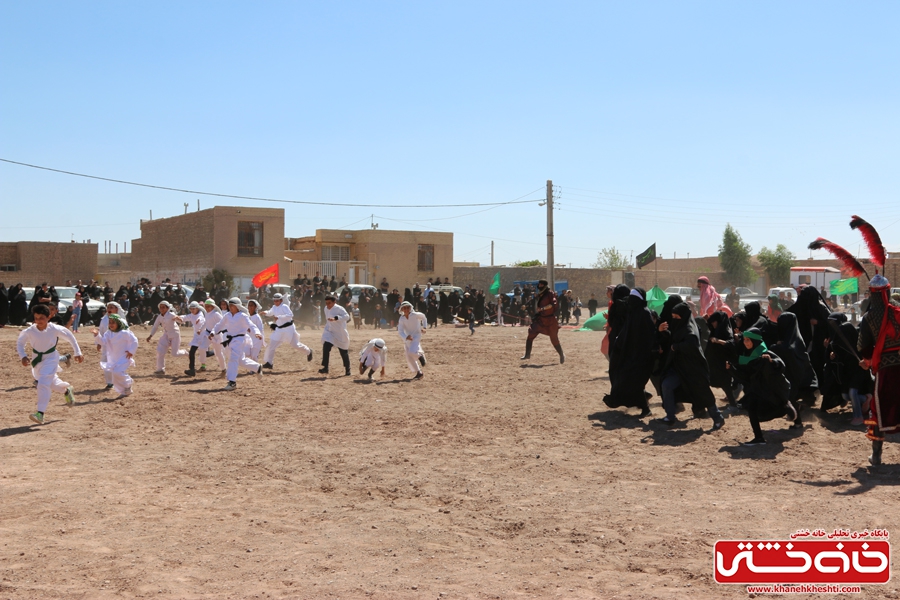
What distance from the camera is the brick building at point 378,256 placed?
42.2 meters

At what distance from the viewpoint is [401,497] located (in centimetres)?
652

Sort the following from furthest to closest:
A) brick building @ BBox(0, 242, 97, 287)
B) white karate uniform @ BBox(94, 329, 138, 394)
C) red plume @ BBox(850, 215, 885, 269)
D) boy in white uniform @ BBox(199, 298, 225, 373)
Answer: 1. brick building @ BBox(0, 242, 97, 287)
2. boy in white uniform @ BBox(199, 298, 225, 373)
3. white karate uniform @ BBox(94, 329, 138, 394)
4. red plume @ BBox(850, 215, 885, 269)

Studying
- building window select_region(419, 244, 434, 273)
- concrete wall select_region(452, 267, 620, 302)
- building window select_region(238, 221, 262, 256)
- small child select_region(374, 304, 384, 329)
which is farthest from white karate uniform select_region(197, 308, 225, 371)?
building window select_region(419, 244, 434, 273)

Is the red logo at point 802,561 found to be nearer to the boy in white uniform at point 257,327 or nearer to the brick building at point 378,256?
the boy in white uniform at point 257,327

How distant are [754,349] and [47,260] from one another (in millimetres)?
44051

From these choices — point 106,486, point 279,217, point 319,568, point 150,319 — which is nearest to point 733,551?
point 319,568

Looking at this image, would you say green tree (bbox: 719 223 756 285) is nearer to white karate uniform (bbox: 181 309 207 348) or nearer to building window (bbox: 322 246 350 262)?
building window (bbox: 322 246 350 262)

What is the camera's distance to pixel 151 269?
46188 millimetres

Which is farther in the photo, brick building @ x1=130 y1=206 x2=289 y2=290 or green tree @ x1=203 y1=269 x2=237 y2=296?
brick building @ x1=130 y1=206 x2=289 y2=290

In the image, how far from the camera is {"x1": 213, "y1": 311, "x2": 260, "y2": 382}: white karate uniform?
43.4 ft

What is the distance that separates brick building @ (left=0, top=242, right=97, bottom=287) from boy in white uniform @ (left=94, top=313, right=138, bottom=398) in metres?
35.8

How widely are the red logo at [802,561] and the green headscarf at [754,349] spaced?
3.35 metres

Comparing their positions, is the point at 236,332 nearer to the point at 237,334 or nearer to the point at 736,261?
the point at 237,334

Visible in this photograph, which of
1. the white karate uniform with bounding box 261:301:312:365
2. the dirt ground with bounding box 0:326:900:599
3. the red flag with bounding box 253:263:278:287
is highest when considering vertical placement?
the red flag with bounding box 253:263:278:287
